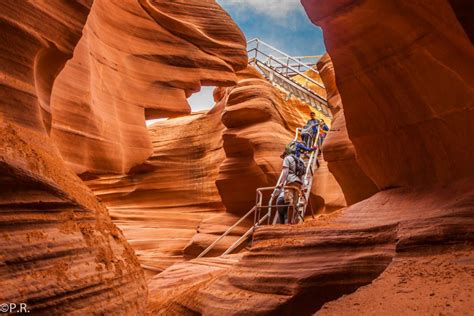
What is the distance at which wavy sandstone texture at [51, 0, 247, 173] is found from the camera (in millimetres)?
7270

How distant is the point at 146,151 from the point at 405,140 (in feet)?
18.6

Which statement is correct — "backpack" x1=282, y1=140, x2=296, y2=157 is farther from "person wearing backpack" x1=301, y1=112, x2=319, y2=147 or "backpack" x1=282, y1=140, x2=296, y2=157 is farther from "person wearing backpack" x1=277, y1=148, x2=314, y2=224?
"person wearing backpack" x1=301, y1=112, x2=319, y2=147

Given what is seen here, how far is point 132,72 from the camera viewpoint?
9023mm

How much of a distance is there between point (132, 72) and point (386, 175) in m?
5.93

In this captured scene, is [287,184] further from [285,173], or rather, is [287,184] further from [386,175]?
[386,175]

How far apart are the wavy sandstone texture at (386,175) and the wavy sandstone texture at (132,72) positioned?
3660 millimetres

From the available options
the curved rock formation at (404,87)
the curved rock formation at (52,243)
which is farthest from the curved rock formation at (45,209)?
the curved rock formation at (404,87)

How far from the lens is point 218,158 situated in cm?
1349

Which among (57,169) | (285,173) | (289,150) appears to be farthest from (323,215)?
(289,150)

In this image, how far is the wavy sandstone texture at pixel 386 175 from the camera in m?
3.26

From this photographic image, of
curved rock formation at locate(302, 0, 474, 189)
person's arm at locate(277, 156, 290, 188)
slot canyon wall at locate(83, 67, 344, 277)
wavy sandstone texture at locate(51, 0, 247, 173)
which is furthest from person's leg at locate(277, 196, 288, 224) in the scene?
curved rock formation at locate(302, 0, 474, 189)

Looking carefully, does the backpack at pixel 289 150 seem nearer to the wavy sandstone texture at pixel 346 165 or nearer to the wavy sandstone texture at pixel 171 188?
the wavy sandstone texture at pixel 346 165

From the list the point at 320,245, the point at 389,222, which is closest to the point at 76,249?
the point at 320,245

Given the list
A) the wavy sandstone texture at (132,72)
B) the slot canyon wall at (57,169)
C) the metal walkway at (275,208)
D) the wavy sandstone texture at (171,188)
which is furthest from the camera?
the wavy sandstone texture at (171,188)
